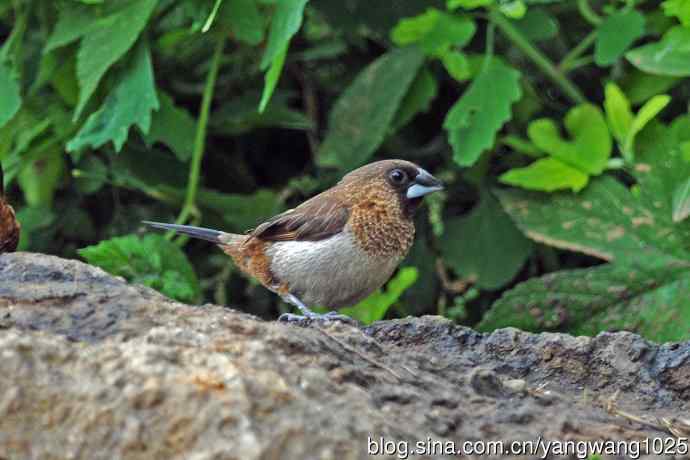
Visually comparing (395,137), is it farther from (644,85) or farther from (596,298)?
(596,298)

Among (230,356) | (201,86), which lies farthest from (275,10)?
(230,356)

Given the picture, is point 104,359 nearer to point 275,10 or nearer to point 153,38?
point 275,10

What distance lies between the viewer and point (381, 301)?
16.5ft

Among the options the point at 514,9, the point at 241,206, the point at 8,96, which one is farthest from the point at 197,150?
the point at 514,9

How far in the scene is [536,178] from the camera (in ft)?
16.6

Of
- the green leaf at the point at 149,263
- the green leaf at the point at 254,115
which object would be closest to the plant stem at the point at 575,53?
the green leaf at the point at 254,115

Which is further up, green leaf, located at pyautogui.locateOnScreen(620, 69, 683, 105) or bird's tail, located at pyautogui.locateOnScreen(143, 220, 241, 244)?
green leaf, located at pyautogui.locateOnScreen(620, 69, 683, 105)

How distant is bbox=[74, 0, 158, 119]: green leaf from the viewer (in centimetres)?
474

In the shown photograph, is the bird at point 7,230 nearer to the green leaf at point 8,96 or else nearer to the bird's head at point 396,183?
the green leaf at point 8,96

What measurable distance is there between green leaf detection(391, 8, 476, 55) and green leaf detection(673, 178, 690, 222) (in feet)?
3.91

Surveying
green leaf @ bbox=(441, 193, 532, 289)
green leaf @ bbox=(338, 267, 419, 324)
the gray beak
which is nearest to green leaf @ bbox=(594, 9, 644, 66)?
green leaf @ bbox=(441, 193, 532, 289)

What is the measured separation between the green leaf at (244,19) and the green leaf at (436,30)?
2.67ft

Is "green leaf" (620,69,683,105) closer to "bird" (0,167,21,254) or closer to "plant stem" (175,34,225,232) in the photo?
"plant stem" (175,34,225,232)

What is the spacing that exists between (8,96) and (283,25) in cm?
139
